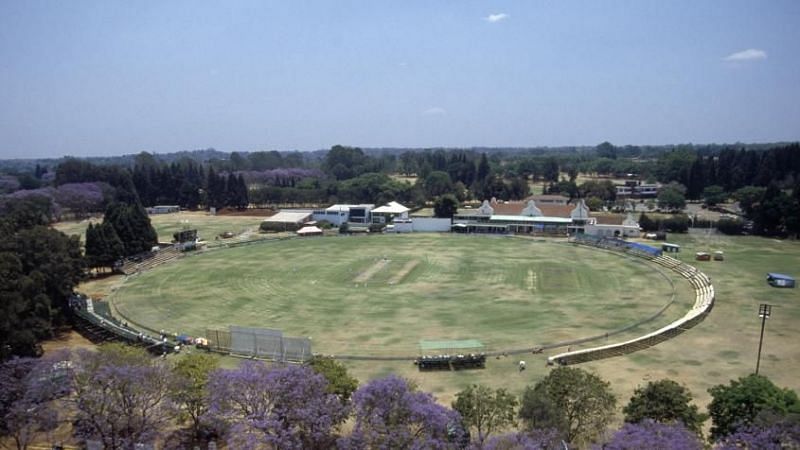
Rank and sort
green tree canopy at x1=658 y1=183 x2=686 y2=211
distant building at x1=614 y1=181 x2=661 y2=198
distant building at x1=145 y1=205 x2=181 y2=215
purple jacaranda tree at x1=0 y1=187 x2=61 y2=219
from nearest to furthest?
purple jacaranda tree at x1=0 y1=187 x2=61 y2=219 < green tree canopy at x1=658 y1=183 x2=686 y2=211 < distant building at x1=145 y1=205 x2=181 y2=215 < distant building at x1=614 y1=181 x2=661 y2=198

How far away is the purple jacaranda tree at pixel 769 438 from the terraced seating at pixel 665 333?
1286cm

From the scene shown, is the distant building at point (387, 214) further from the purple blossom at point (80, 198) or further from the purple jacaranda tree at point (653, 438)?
the purple jacaranda tree at point (653, 438)

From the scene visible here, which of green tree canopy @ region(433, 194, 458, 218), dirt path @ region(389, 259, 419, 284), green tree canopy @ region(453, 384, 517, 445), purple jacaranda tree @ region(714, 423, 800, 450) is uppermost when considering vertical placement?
green tree canopy @ region(433, 194, 458, 218)

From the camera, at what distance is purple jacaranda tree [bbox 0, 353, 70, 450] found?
20062 millimetres

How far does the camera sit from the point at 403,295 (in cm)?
4300

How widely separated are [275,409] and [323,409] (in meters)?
1.78

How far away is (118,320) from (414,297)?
69.4ft

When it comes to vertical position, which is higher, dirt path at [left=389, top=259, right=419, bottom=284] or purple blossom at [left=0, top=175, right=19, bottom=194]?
purple blossom at [left=0, top=175, right=19, bottom=194]

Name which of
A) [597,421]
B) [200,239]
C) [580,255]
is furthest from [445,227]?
[597,421]

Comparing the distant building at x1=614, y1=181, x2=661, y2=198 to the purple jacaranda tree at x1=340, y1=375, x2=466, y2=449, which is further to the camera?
the distant building at x1=614, y1=181, x2=661, y2=198

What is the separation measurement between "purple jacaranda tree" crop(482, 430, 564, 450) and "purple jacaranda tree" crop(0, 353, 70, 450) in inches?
627

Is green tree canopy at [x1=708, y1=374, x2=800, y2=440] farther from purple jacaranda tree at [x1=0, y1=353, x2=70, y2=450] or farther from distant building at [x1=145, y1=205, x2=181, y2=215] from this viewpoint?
distant building at [x1=145, y1=205, x2=181, y2=215]

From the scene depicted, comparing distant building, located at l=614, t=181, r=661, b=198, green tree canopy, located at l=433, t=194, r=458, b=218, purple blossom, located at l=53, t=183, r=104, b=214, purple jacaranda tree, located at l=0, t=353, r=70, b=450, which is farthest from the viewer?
distant building, located at l=614, t=181, r=661, b=198

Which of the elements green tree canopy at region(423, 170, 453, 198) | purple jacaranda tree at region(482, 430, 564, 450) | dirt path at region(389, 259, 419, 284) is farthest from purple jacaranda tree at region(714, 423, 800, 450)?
green tree canopy at region(423, 170, 453, 198)
